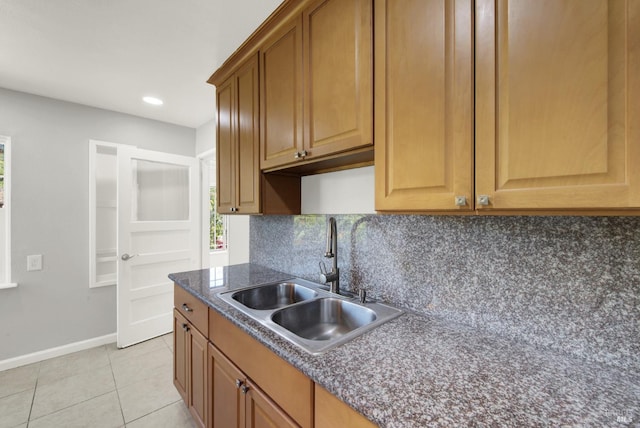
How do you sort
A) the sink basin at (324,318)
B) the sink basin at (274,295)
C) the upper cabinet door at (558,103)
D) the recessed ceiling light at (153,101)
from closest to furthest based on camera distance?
the upper cabinet door at (558,103), the sink basin at (324,318), the sink basin at (274,295), the recessed ceiling light at (153,101)

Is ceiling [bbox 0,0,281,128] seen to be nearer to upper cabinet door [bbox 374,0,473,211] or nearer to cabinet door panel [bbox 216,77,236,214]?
cabinet door panel [bbox 216,77,236,214]

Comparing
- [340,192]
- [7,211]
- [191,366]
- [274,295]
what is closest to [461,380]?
[340,192]

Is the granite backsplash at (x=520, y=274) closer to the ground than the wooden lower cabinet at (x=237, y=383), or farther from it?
farther from it

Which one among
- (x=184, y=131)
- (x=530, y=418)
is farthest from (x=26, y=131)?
(x=530, y=418)

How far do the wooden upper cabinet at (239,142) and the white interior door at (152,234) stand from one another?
1297 millimetres

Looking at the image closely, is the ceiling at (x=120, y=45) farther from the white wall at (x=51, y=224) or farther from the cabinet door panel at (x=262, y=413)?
the cabinet door panel at (x=262, y=413)

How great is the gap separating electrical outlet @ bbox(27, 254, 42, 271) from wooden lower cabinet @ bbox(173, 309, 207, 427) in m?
1.69

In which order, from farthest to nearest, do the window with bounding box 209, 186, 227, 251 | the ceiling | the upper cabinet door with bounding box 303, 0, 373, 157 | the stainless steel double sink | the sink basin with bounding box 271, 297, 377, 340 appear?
the window with bounding box 209, 186, 227, 251 → the ceiling → the sink basin with bounding box 271, 297, 377, 340 → the stainless steel double sink → the upper cabinet door with bounding box 303, 0, 373, 157

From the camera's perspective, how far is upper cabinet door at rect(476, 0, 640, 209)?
57 cm

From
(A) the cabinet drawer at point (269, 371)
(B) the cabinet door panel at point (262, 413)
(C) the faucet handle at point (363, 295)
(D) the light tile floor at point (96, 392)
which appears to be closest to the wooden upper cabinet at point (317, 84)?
(C) the faucet handle at point (363, 295)

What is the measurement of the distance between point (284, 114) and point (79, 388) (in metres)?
2.60

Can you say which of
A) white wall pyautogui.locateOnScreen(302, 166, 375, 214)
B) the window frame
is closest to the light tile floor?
the window frame

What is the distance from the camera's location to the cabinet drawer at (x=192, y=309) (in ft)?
4.78

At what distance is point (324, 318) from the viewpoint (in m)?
1.40
